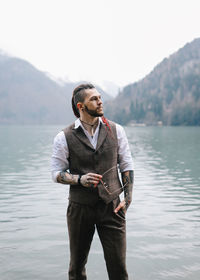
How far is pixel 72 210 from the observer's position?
13.7 feet

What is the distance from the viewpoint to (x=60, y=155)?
162 inches

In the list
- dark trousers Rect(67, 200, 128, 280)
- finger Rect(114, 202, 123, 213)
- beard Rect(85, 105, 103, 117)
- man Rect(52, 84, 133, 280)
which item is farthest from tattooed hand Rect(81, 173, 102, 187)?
beard Rect(85, 105, 103, 117)

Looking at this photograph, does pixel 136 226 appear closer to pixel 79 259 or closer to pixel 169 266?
pixel 169 266

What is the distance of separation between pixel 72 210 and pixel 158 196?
11.2m

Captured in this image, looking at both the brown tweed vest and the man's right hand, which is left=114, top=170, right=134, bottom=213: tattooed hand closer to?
the brown tweed vest

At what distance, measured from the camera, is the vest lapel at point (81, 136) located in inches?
159

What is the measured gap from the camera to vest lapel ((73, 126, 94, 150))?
403 centimetres

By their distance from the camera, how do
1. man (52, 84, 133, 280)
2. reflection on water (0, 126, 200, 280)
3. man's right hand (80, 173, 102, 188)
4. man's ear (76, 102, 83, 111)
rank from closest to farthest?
man's right hand (80, 173, 102, 188) → man (52, 84, 133, 280) → man's ear (76, 102, 83, 111) → reflection on water (0, 126, 200, 280)

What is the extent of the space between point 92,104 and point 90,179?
2.75ft

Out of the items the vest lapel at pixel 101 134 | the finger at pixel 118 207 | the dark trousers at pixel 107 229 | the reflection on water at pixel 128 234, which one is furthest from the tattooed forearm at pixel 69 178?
the reflection on water at pixel 128 234

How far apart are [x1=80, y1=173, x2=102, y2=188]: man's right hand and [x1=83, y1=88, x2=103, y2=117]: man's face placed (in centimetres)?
68

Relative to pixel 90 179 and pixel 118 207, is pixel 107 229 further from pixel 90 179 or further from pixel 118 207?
pixel 90 179

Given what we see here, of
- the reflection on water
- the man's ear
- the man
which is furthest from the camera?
the reflection on water

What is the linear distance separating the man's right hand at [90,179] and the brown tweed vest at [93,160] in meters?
0.10
